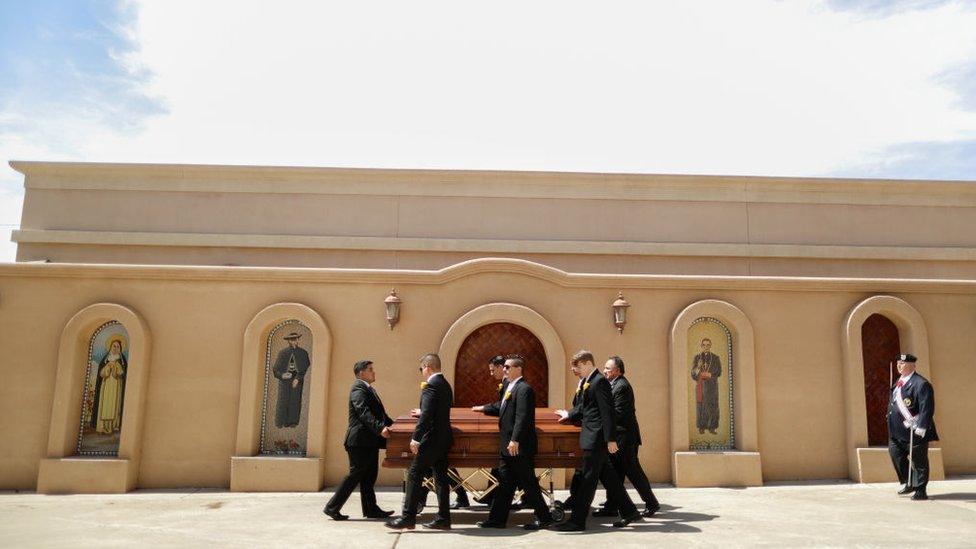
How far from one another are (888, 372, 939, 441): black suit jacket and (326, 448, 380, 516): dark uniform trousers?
6.86 m

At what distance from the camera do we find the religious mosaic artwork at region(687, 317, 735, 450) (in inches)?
426

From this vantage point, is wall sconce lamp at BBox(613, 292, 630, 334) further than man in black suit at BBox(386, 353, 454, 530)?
Yes

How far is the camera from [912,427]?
30.5 ft

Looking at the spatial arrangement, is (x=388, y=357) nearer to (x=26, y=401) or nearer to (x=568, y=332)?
(x=568, y=332)

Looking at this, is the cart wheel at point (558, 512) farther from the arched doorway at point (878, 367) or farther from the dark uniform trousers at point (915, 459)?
the arched doorway at point (878, 367)

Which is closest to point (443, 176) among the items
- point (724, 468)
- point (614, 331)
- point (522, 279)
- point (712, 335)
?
point (522, 279)

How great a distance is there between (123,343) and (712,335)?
8.95 metres

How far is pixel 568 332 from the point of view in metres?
10.9

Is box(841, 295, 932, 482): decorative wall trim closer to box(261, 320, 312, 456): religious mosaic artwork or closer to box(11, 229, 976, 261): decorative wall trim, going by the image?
box(11, 229, 976, 261): decorative wall trim

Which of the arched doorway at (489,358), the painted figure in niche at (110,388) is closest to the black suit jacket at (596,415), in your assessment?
the arched doorway at (489,358)

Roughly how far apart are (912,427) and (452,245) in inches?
314

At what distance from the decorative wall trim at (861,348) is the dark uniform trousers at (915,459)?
1.06 m

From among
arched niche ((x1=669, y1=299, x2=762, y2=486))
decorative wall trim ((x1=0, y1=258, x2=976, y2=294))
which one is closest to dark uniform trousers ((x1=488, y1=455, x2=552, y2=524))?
arched niche ((x1=669, y1=299, x2=762, y2=486))

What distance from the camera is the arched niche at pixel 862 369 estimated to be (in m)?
10.6
